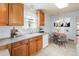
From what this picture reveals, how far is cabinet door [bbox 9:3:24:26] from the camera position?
258 cm

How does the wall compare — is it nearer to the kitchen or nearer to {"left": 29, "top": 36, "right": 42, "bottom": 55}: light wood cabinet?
the kitchen

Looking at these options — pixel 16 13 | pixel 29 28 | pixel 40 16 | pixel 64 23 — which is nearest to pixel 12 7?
pixel 16 13

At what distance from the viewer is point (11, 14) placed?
2584 millimetres

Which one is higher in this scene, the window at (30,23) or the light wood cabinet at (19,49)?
the window at (30,23)

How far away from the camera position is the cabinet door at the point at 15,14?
2578mm

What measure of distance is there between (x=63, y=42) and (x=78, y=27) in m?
1.24

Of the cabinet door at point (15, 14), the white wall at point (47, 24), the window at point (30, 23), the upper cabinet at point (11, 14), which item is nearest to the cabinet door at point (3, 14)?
the upper cabinet at point (11, 14)

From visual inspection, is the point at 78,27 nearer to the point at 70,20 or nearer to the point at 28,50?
the point at 70,20

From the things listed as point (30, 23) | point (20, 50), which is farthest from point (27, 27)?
point (20, 50)

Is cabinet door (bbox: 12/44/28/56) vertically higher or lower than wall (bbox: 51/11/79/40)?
lower

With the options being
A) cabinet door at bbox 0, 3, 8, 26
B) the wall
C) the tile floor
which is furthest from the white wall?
cabinet door at bbox 0, 3, 8, 26

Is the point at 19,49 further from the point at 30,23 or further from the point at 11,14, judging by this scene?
the point at 30,23

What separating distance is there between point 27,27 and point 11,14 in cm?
172

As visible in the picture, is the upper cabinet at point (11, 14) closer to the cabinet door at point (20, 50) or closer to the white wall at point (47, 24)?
the cabinet door at point (20, 50)
